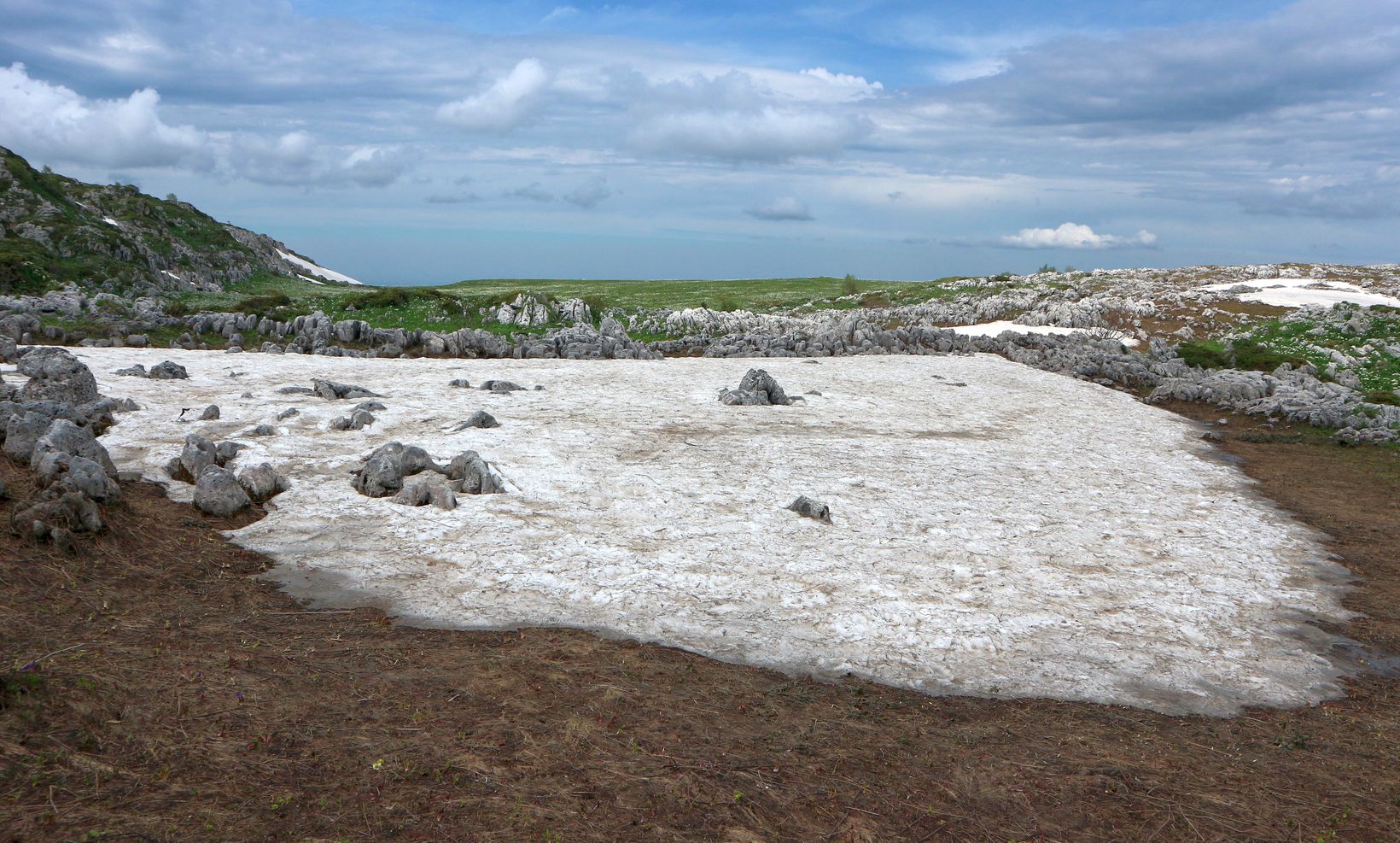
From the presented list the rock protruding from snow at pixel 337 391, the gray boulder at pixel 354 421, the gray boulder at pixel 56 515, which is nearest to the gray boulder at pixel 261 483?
the gray boulder at pixel 56 515

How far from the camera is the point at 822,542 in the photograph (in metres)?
15.2

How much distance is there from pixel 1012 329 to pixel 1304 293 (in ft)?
69.7

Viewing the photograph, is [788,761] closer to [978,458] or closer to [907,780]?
[907,780]

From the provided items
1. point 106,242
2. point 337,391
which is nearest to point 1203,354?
point 337,391

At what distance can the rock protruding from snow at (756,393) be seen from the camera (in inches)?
1088

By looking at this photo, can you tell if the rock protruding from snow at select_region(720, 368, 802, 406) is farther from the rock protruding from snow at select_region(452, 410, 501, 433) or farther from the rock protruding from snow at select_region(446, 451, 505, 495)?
the rock protruding from snow at select_region(446, 451, 505, 495)

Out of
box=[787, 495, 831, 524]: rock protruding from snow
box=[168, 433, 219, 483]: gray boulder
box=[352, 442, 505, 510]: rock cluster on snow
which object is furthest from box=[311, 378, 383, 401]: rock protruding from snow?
box=[787, 495, 831, 524]: rock protruding from snow

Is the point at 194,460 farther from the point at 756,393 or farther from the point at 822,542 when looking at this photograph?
the point at 756,393

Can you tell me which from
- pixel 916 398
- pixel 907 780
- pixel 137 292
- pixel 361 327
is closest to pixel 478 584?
pixel 907 780

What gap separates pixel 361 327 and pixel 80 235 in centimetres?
3105

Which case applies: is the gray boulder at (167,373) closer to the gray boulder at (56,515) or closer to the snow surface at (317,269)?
the gray boulder at (56,515)

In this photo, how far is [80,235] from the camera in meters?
55.8

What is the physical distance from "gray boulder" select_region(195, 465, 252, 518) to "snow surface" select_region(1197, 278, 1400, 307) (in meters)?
58.7

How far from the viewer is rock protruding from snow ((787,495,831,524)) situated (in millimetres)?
16312
